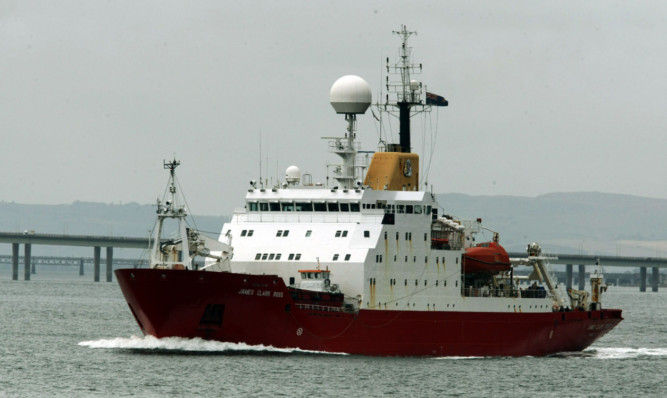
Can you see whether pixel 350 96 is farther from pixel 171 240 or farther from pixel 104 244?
pixel 104 244

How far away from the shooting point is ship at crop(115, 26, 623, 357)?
46062 millimetres

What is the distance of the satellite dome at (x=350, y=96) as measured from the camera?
52.6 m

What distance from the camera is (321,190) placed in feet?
168

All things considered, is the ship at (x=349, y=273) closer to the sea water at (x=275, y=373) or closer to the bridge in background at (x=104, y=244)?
the sea water at (x=275, y=373)

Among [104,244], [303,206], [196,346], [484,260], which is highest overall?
[104,244]

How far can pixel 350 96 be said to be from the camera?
52.6 m

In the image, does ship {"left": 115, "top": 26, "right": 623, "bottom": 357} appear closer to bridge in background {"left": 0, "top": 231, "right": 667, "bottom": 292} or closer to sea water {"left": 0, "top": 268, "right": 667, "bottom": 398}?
sea water {"left": 0, "top": 268, "right": 667, "bottom": 398}

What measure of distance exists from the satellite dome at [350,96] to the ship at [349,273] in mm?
53

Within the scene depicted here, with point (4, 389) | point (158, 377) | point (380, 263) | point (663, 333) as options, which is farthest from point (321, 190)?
point (663, 333)

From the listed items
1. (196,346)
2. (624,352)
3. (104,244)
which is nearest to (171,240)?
(196,346)

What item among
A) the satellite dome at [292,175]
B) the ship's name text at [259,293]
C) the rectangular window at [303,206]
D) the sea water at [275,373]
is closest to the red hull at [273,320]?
the ship's name text at [259,293]

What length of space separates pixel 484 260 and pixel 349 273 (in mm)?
7929

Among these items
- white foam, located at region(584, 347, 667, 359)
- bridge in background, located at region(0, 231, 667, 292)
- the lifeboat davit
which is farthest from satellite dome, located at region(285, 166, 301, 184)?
bridge in background, located at region(0, 231, 667, 292)

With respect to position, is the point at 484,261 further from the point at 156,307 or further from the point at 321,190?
the point at 156,307
